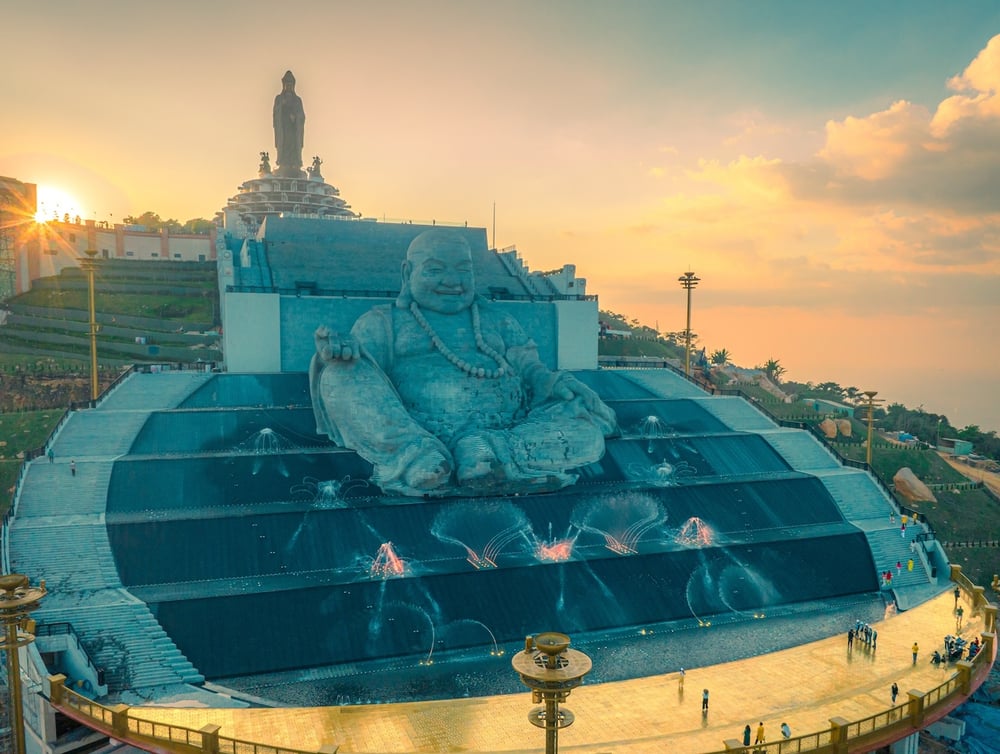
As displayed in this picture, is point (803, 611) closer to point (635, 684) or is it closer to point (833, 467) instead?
point (635, 684)

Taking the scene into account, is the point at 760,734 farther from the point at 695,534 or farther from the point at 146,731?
the point at 146,731

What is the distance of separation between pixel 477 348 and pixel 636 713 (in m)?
13.1

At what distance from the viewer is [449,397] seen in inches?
899

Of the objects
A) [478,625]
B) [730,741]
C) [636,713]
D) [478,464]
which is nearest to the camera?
[730,741]

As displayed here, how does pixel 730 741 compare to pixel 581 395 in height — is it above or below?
below

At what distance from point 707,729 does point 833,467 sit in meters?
16.6

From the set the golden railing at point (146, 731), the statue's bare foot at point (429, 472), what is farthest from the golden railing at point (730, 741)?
the statue's bare foot at point (429, 472)

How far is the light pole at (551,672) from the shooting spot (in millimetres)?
8703

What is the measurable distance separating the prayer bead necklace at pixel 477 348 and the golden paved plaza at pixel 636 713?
35.4 ft

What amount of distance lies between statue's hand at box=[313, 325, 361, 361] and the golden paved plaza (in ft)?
32.9

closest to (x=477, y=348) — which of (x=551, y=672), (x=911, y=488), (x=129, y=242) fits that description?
(x=551, y=672)

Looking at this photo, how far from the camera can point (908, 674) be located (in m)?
15.3

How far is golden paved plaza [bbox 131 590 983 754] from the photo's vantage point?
12.5 metres

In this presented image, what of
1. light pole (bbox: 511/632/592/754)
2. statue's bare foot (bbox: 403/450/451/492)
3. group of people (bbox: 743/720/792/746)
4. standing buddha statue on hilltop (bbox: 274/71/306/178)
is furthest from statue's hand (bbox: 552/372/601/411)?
standing buddha statue on hilltop (bbox: 274/71/306/178)
